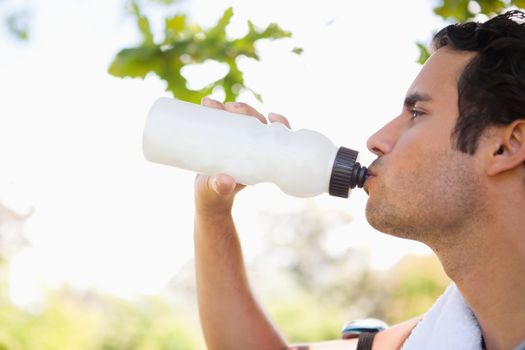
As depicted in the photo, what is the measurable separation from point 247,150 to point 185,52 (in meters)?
0.87

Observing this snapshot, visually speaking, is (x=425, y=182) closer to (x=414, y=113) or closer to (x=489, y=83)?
(x=414, y=113)

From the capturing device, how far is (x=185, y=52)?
2.57m

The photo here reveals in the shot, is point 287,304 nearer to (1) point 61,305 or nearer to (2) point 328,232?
(1) point 61,305

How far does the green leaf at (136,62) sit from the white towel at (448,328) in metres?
1.17

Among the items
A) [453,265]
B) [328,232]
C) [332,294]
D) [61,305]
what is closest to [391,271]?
[332,294]

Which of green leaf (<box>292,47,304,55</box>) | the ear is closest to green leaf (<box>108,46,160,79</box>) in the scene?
green leaf (<box>292,47,304,55</box>)

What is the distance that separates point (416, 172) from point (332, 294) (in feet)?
53.9

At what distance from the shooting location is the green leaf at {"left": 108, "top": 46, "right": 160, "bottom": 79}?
8.05 feet

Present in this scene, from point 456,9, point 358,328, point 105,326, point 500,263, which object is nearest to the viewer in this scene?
point 500,263

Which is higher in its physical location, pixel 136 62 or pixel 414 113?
pixel 136 62

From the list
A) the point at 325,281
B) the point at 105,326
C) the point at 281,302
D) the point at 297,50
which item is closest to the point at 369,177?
the point at 297,50

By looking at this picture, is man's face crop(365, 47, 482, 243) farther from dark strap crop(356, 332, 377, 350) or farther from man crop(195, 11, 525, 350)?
dark strap crop(356, 332, 377, 350)

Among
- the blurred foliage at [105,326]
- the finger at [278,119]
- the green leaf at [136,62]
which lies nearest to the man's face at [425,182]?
the finger at [278,119]

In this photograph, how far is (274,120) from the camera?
1931mm
